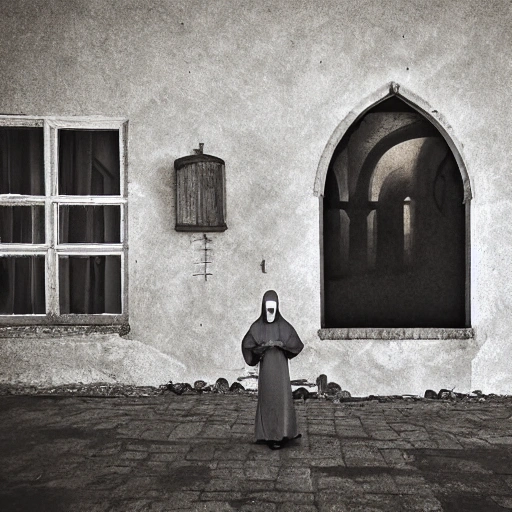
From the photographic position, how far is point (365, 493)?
3.74 metres

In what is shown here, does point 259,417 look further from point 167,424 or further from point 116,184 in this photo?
point 116,184

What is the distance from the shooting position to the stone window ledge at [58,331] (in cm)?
663

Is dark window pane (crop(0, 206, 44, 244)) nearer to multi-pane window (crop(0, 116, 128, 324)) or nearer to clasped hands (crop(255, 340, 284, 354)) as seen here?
multi-pane window (crop(0, 116, 128, 324))

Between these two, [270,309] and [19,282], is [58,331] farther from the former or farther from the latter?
[270,309]

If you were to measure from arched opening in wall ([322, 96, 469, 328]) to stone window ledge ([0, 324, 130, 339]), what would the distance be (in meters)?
2.30

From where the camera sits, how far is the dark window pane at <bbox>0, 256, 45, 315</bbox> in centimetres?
684

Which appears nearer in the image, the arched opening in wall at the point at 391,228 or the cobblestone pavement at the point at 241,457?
the cobblestone pavement at the point at 241,457

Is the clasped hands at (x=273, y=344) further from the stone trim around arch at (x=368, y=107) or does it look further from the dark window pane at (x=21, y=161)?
the dark window pane at (x=21, y=161)

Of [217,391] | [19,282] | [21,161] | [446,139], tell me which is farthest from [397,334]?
[21,161]

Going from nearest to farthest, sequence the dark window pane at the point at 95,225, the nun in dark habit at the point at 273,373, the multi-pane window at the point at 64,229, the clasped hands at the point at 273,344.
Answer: the nun in dark habit at the point at 273,373 → the clasped hands at the point at 273,344 → the multi-pane window at the point at 64,229 → the dark window pane at the point at 95,225

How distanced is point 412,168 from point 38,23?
4.34 metres

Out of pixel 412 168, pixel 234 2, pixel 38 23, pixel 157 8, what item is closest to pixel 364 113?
pixel 412 168

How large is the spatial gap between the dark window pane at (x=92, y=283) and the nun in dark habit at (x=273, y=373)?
2.48 meters

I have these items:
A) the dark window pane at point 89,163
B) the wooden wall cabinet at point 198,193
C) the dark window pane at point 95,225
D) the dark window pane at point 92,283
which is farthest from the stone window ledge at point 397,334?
the dark window pane at point 89,163
